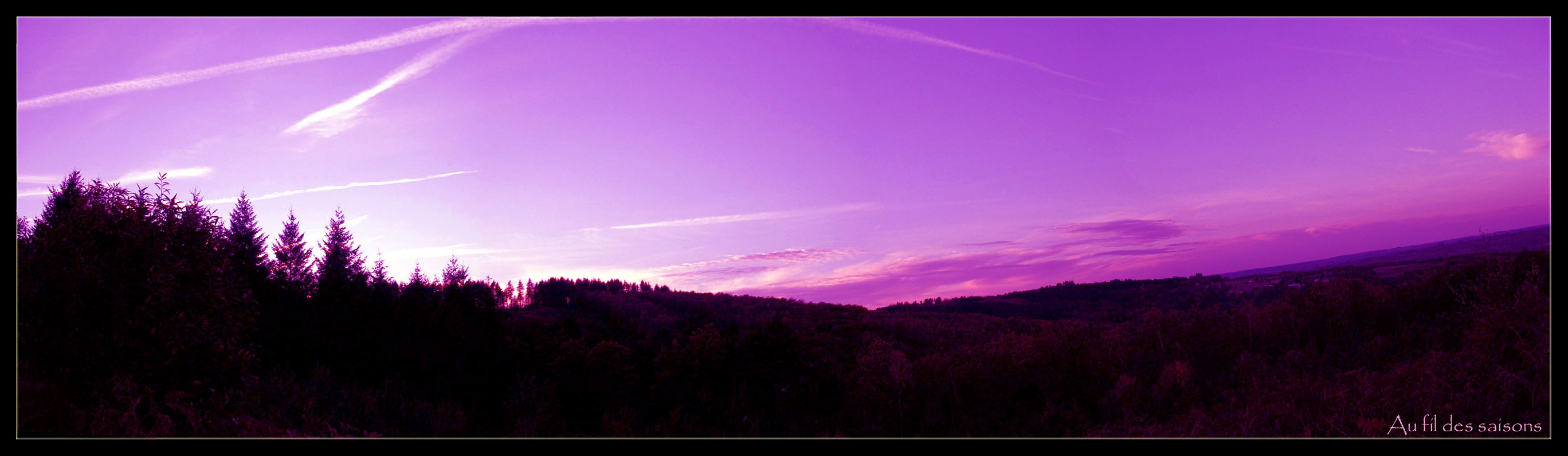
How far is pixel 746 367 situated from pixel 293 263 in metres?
32.3

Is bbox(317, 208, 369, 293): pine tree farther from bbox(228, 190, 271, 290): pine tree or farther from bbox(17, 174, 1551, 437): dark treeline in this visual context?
bbox(17, 174, 1551, 437): dark treeline

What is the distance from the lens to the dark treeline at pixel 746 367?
8.04 meters

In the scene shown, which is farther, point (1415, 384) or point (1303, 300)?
point (1303, 300)

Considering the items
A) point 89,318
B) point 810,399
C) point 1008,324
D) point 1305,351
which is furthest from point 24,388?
point 1008,324

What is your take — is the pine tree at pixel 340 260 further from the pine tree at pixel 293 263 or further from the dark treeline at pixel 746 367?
the dark treeline at pixel 746 367

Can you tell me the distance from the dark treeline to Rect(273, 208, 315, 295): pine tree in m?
10.1

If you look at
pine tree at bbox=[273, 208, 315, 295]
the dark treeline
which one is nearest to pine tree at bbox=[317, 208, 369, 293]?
pine tree at bbox=[273, 208, 315, 295]

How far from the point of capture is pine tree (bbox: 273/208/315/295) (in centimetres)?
2505

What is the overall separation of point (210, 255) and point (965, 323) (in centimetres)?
1847

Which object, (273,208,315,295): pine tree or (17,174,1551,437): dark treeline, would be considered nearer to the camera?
(17,174,1551,437): dark treeline

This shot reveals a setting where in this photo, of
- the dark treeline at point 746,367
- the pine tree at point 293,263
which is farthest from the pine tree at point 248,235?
the dark treeline at point 746,367

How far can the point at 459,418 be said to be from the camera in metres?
11.6

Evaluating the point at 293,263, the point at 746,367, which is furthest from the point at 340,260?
the point at 746,367
